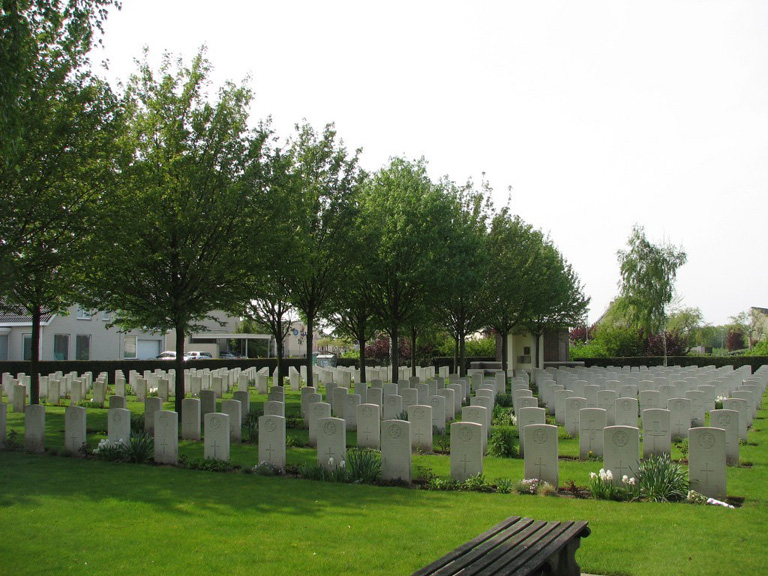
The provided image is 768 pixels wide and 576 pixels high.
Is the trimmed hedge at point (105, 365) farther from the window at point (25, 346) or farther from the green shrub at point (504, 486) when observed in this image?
the green shrub at point (504, 486)

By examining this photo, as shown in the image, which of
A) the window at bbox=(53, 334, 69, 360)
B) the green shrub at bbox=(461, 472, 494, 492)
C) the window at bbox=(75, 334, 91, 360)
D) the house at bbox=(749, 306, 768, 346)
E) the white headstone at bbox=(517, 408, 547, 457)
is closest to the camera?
the green shrub at bbox=(461, 472, 494, 492)

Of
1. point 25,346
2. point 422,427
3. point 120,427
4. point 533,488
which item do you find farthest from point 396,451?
point 25,346

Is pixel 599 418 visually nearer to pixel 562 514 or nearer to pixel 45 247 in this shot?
pixel 562 514

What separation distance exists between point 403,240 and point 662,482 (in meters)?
14.4

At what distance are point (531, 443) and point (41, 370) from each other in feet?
87.0

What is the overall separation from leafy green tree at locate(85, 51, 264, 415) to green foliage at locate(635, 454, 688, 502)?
10137 millimetres

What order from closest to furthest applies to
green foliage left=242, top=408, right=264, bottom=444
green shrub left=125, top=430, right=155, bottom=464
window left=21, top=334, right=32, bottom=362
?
green shrub left=125, top=430, right=155, bottom=464
green foliage left=242, top=408, right=264, bottom=444
window left=21, top=334, right=32, bottom=362

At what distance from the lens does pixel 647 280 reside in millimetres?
45625

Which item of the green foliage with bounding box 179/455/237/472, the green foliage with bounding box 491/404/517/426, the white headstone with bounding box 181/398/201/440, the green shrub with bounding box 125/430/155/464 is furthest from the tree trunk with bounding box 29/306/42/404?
the green foliage with bounding box 491/404/517/426

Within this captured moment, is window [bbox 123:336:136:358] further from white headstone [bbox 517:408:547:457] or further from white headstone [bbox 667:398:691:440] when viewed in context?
white headstone [bbox 667:398:691:440]

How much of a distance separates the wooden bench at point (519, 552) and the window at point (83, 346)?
122 feet

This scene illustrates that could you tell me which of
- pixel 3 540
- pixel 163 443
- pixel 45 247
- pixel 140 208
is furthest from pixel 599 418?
pixel 45 247

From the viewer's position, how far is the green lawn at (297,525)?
6.11 m

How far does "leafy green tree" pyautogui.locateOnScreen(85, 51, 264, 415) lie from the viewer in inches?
594
